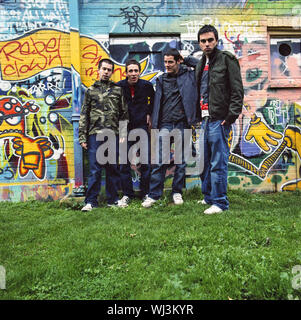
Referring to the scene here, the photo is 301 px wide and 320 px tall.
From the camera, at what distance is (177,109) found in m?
4.22

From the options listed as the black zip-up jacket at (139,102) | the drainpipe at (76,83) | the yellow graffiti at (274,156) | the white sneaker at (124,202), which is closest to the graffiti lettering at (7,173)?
the drainpipe at (76,83)

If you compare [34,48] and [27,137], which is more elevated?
[34,48]

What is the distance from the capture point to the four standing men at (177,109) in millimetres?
3574

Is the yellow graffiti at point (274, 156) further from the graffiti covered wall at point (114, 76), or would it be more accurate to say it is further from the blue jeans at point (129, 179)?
the blue jeans at point (129, 179)

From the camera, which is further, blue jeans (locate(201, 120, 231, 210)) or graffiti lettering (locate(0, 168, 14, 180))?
graffiti lettering (locate(0, 168, 14, 180))

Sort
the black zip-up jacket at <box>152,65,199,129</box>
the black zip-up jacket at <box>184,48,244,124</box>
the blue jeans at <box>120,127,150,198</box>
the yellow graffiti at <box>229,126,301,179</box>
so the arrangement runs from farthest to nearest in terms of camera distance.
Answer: the yellow graffiti at <box>229,126,301,179</box>
the blue jeans at <box>120,127,150,198</box>
the black zip-up jacket at <box>152,65,199,129</box>
the black zip-up jacket at <box>184,48,244,124</box>

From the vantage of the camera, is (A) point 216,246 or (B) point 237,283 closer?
(B) point 237,283

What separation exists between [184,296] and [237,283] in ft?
1.34

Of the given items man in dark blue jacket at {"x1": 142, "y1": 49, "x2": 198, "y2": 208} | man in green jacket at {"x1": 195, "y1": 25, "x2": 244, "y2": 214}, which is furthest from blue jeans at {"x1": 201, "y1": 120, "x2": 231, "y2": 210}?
man in dark blue jacket at {"x1": 142, "y1": 49, "x2": 198, "y2": 208}

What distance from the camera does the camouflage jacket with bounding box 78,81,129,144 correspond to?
4.30 meters

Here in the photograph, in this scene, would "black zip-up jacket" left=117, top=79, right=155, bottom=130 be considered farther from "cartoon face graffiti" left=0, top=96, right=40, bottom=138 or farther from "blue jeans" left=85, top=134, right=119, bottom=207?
"cartoon face graffiti" left=0, top=96, right=40, bottom=138

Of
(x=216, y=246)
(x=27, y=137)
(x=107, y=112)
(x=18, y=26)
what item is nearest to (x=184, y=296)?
(x=216, y=246)
